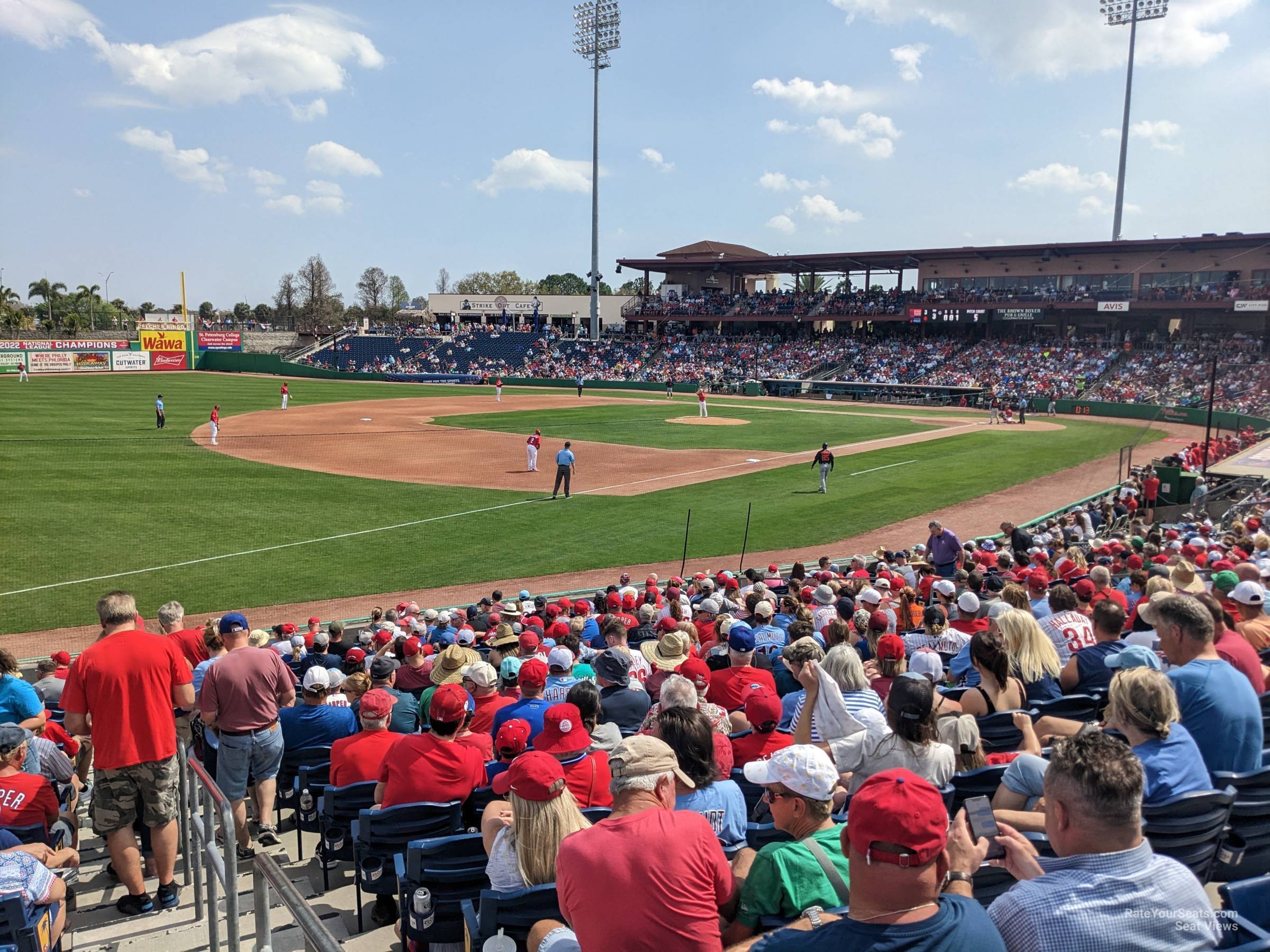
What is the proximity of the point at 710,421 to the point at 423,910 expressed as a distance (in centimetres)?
4315

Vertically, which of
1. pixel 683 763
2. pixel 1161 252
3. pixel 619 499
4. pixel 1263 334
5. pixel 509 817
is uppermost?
pixel 1161 252

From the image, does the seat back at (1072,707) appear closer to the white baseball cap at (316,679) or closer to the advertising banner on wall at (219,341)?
the white baseball cap at (316,679)

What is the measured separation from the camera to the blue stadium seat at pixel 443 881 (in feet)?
14.4

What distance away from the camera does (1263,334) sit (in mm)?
55531

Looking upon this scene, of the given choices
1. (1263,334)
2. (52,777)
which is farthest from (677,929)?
(1263,334)

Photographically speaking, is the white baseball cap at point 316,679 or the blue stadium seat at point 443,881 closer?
the blue stadium seat at point 443,881

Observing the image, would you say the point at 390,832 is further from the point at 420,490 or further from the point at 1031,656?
the point at 420,490

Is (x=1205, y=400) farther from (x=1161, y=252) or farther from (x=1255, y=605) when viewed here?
(x=1255, y=605)

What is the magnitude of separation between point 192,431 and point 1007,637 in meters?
39.4

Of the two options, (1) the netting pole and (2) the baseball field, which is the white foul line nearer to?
(2) the baseball field

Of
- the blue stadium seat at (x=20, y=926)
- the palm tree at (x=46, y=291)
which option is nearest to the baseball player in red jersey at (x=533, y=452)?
the blue stadium seat at (x=20, y=926)

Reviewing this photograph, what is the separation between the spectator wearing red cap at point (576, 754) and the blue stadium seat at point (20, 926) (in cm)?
260

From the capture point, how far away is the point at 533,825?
382 cm

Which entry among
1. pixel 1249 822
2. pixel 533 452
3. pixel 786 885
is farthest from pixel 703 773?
pixel 533 452
